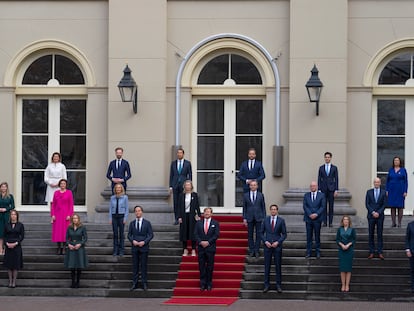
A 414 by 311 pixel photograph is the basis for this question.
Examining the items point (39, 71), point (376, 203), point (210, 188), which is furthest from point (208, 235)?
point (39, 71)

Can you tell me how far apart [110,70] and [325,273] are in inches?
293

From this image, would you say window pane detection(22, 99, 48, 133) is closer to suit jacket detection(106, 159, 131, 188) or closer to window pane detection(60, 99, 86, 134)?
window pane detection(60, 99, 86, 134)

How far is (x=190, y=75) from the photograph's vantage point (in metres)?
24.6

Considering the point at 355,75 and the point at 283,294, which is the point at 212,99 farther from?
the point at 283,294

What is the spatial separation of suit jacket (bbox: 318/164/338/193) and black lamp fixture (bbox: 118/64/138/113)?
484 cm

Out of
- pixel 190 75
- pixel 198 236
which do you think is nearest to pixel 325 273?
pixel 198 236

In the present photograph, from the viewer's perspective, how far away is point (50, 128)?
2527cm

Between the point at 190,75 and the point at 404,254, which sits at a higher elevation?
the point at 190,75

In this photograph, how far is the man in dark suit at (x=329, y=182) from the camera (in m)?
22.8

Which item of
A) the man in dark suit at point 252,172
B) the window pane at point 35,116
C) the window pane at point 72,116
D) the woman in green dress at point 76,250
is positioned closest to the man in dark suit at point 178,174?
the man in dark suit at point 252,172

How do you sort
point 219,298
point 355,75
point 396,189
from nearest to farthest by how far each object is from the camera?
1. point 219,298
2. point 396,189
3. point 355,75

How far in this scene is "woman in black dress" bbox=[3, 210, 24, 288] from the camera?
2122cm

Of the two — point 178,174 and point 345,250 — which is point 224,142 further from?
point 345,250

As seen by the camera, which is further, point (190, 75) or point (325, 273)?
point (190, 75)
